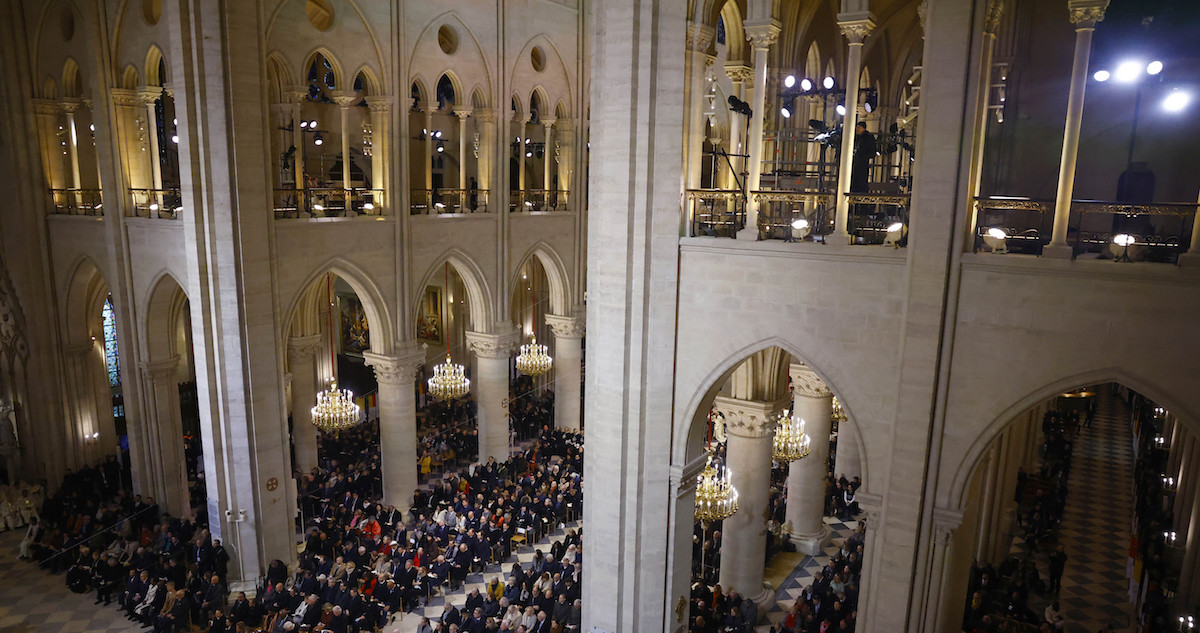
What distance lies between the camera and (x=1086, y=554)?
1542 cm

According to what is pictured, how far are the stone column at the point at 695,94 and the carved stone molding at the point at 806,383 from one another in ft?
19.8

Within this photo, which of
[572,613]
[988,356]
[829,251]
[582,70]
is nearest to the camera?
[988,356]

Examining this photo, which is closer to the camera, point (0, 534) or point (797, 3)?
point (797, 3)

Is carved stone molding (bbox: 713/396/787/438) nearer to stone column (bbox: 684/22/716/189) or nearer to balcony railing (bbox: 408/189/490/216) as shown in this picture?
stone column (bbox: 684/22/716/189)

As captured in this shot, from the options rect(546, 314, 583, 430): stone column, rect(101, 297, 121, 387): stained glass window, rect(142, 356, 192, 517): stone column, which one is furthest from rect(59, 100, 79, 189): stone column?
rect(546, 314, 583, 430): stone column

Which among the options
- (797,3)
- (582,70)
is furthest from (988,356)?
(582,70)

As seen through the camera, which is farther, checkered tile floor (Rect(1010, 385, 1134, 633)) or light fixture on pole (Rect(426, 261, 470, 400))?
light fixture on pole (Rect(426, 261, 470, 400))

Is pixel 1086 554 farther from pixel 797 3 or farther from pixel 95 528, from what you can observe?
pixel 95 528

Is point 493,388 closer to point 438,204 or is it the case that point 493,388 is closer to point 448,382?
point 448,382

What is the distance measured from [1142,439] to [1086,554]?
7929 millimetres

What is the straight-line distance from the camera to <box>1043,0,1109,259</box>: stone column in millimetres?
7199

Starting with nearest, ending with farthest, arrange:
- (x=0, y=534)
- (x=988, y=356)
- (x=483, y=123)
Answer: (x=988, y=356) < (x=0, y=534) < (x=483, y=123)

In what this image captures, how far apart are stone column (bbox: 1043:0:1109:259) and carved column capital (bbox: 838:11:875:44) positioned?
75.8 inches

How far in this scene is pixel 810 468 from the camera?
1518 centimetres
